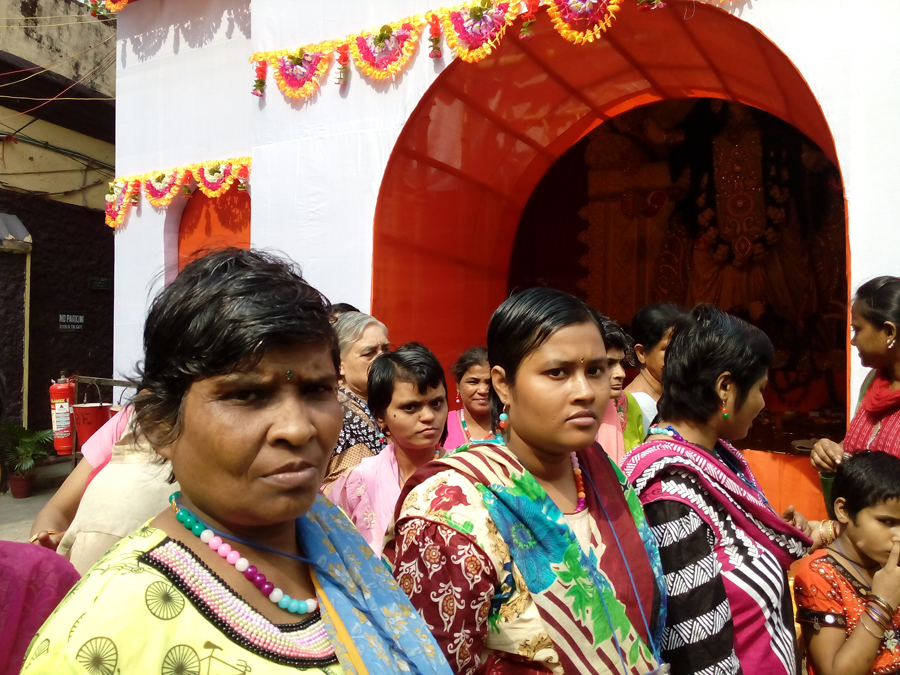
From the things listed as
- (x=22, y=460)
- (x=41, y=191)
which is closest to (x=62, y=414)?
(x=22, y=460)

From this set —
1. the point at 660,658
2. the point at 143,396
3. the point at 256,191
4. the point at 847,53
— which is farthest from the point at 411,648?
the point at 256,191

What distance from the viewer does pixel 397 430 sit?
103 inches

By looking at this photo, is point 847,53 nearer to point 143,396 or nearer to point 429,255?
point 429,255

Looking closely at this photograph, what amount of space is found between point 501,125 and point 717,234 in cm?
262

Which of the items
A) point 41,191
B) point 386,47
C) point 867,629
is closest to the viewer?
point 867,629

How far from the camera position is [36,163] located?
29.8ft

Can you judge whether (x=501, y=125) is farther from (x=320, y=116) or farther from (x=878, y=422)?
(x=878, y=422)

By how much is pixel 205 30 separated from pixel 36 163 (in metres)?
3.46

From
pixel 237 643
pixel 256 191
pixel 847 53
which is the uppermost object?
pixel 847 53

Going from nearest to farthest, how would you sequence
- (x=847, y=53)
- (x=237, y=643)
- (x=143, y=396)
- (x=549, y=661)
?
(x=237, y=643) → (x=143, y=396) → (x=549, y=661) → (x=847, y=53)

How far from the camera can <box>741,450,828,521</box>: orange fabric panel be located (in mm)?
4723

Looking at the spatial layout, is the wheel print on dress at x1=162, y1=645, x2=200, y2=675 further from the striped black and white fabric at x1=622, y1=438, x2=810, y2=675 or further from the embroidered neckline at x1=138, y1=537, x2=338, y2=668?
the striped black and white fabric at x1=622, y1=438, x2=810, y2=675

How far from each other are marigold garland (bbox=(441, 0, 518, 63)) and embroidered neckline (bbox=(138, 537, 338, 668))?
4.47 metres

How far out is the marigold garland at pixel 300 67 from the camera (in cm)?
572
